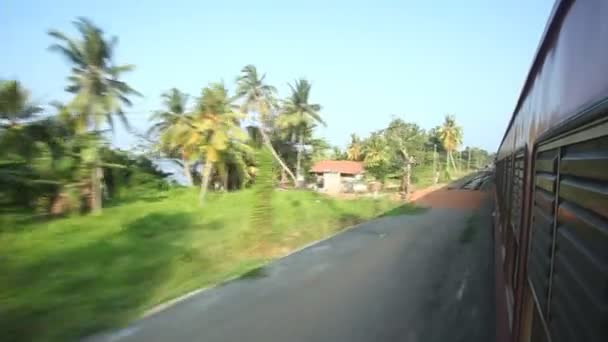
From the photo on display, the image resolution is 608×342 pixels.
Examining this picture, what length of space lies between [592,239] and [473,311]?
4.87 m

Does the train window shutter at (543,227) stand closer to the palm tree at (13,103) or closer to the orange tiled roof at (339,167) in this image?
the palm tree at (13,103)

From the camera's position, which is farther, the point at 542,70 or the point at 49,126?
the point at 49,126

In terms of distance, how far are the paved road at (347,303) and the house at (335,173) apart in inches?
1086

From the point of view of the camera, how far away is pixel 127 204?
2238 cm

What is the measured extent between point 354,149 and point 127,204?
27.5 m

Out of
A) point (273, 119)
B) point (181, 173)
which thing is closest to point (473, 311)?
point (181, 173)

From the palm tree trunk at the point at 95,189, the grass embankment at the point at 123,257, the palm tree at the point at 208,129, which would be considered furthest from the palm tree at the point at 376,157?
the palm tree trunk at the point at 95,189

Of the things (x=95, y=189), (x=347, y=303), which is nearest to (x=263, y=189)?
(x=347, y=303)

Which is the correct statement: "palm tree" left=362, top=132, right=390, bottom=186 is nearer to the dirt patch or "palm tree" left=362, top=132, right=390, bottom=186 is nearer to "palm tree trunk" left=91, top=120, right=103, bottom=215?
the dirt patch

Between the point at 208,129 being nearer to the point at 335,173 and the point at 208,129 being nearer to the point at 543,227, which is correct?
the point at 335,173

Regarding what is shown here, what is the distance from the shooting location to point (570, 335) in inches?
37.4

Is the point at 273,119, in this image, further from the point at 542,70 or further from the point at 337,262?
the point at 542,70

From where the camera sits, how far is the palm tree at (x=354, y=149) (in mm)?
45062

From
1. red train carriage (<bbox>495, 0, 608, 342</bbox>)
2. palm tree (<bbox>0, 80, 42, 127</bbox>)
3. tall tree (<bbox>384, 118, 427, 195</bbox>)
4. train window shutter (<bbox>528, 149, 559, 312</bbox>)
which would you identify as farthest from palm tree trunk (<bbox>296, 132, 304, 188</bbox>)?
red train carriage (<bbox>495, 0, 608, 342</bbox>)
